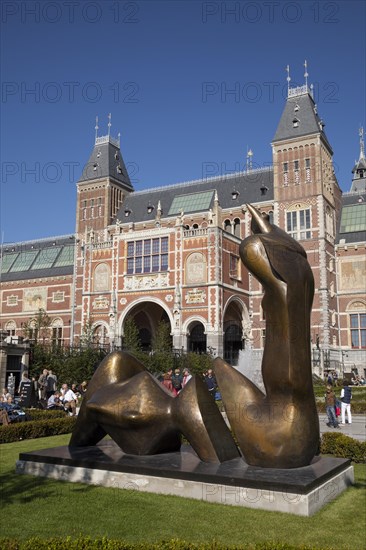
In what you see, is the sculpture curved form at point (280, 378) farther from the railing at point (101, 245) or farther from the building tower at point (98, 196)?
the building tower at point (98, 196)

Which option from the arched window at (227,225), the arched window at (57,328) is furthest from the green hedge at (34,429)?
the arched window at (57,328)

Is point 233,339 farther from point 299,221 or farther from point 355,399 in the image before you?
point 355,399

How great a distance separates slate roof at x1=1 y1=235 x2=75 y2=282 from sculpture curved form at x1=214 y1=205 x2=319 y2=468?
4762 cm

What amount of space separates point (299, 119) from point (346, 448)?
3740 centimetres

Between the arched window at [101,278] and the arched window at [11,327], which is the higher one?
the arched window at [101,278]

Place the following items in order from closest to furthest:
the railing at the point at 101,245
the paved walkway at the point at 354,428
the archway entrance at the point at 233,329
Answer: the paved walkway at the point at 354,428, the archway entrance at the point at 233,329, the railing at the point at 101,245

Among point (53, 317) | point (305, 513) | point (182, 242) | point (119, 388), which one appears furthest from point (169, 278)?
point (305, 513)

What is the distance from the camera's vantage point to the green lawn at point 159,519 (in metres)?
6.58

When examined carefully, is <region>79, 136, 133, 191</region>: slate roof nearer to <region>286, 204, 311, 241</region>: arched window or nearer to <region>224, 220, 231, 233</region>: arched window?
<region>224, 220, 231, 233</region>: arched window

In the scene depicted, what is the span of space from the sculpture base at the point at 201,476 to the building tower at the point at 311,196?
31.5 m

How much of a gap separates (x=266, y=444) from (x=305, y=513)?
1219mm

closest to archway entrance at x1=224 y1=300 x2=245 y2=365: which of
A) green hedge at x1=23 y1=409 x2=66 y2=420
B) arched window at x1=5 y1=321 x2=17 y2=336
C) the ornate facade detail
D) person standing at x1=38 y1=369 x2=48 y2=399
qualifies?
the ornate facade detail

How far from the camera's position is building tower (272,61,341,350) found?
132ft

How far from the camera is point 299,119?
44.1 m
